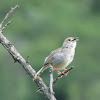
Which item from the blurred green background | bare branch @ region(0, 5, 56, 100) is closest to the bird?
bare branch @ region(0, 5, 56, 100)

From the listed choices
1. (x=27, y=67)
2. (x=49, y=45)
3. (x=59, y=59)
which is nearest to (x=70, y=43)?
(x=59, y=59)

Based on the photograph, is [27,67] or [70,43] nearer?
[27,67]

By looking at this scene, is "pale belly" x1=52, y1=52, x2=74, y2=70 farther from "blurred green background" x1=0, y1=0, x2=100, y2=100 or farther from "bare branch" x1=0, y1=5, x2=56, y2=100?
→ "blurred green background" x1=0, y1=0, x2=100, y2=100

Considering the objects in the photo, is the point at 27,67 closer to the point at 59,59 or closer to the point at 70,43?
the point at 59,59

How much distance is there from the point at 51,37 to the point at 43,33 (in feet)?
2.38

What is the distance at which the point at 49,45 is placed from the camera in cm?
2538

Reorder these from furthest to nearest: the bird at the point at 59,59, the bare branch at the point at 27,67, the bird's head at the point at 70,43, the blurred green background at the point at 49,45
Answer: the blurred green background at the point at 49,45, the bird's head at the point at 70,43, the bird at the point at 59,59, the bare branch at the point at 27,67

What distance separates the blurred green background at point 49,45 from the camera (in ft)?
78.2

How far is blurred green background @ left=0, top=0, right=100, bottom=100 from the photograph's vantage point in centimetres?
2384

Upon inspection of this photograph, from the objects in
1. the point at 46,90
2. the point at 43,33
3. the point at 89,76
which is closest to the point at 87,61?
the point at 89,76

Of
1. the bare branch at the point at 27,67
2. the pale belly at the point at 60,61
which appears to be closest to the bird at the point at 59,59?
the pale belly at the point at 60,61

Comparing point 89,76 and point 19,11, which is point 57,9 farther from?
point 89,76

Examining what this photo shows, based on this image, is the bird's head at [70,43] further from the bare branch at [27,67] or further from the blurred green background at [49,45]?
the blurred green background at [49,45]

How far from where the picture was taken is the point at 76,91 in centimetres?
2505
